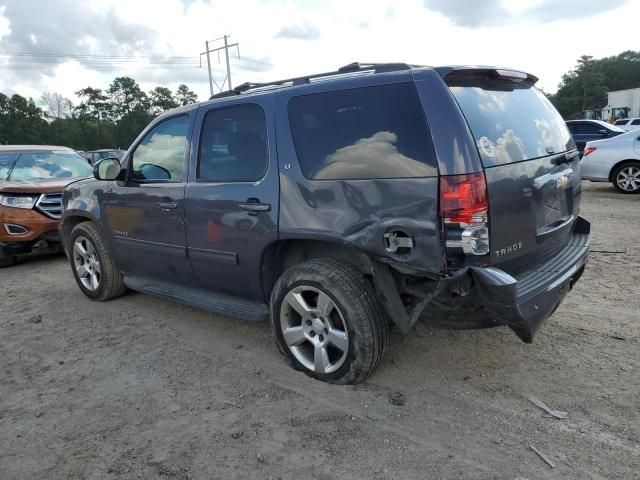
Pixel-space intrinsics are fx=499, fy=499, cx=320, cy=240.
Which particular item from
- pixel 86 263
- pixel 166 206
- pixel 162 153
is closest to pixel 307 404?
pixel 166 206

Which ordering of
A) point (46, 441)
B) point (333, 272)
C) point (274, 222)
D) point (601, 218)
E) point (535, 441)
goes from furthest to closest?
point (601, 218) → point (274, 222) → point (333, 272) → point (46, 441) → point (535, 441)

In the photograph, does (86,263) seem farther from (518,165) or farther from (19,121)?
(19,121)

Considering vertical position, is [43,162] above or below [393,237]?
above

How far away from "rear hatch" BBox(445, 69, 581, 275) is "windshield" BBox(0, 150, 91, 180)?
23.4ft

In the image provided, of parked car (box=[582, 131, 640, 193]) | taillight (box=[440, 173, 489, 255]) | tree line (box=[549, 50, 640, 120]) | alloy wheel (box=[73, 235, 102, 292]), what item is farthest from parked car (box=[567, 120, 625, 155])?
tree line (box=[549, 50, 640, 120])

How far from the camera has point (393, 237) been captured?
113 inches

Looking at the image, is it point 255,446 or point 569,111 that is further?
point 569,111

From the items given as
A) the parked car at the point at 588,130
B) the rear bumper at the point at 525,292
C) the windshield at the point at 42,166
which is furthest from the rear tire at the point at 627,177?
the windshield at the point at 42,166

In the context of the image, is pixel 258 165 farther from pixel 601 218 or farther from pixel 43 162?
pixel 601 218

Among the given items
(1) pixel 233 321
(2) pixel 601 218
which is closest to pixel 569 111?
(2) pixel 601 218

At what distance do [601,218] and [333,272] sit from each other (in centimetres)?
671

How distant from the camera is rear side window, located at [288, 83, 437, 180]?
2795 millimetres

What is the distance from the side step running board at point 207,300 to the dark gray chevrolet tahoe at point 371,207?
18mm

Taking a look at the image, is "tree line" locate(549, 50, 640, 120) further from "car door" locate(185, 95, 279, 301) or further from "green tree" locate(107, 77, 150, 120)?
"car door" locate(185, 95, 279, 301)
